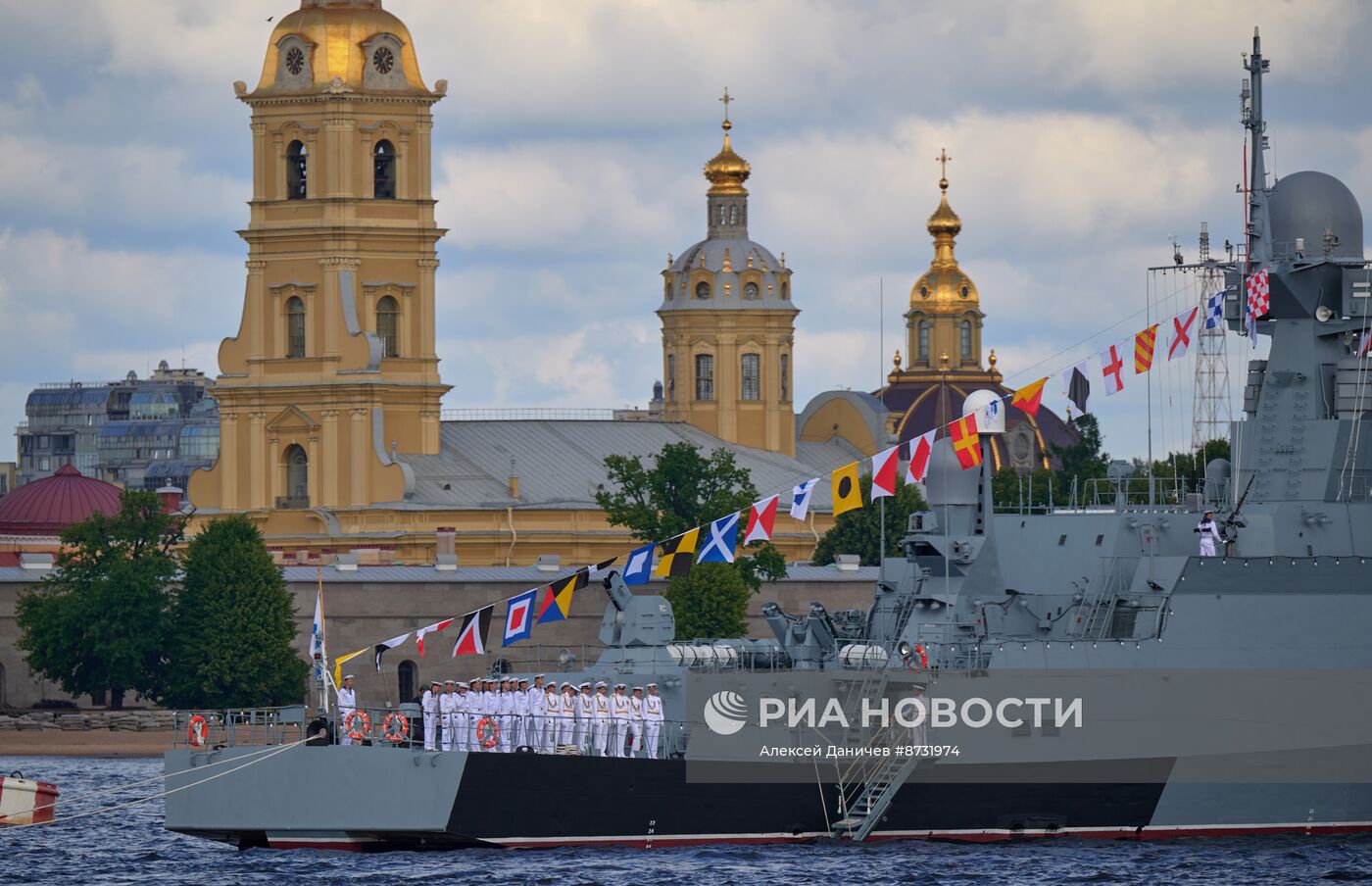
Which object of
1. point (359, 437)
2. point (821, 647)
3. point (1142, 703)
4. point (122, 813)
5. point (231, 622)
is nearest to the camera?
point (1142, 703)

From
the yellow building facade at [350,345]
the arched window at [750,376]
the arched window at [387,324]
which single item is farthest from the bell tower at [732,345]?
the arched window at [387,324]

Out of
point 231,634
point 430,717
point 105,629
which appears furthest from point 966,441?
point 105,629

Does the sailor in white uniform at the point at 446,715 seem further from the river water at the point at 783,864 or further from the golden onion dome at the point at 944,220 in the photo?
the golden onion dome at the point at 944,220

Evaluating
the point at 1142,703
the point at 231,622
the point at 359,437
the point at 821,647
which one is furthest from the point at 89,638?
the point at 1142,703

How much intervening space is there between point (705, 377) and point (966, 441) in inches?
2692

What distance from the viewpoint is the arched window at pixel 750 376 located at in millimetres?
113062

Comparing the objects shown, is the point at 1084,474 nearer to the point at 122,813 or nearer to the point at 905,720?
the point at 122,813

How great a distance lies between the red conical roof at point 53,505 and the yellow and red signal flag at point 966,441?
6707 cm

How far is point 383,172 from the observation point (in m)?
95.9

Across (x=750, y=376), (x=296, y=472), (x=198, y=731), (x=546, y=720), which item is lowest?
(x=198, y=731)

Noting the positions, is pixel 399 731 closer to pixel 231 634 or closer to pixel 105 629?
pixel 231 634

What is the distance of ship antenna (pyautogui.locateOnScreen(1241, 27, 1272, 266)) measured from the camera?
46.4 meters

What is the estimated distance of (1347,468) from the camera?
149 ft

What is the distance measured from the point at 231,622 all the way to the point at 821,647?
3080 cm
